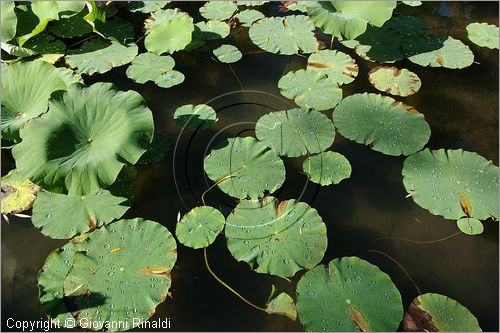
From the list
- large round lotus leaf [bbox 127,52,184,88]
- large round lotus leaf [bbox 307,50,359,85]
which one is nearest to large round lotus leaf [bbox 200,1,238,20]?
large round lotus leaf [bbox 127,52,184,88]

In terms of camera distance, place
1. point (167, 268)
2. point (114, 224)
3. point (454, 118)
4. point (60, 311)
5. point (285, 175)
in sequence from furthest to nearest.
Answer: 1. point (454, 118)
2. point (285, 175)
3. point (114, 224)
4. point (167, 268)
5. point (60, 311)

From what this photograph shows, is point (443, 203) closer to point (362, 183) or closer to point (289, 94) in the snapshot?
point (362, 183)

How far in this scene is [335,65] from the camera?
12.0ft

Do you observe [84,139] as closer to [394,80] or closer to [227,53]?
[227,53]

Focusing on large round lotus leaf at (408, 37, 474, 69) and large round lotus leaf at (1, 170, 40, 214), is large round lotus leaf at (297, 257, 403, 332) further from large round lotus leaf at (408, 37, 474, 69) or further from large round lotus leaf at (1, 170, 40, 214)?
large round lotus leaf at (408, 37, 474, 69)

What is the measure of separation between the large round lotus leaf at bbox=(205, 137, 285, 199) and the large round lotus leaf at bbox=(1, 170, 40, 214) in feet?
4.01

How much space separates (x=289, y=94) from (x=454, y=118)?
1.40 meters

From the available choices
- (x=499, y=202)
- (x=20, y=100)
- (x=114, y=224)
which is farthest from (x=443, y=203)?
(x=20, y=100)

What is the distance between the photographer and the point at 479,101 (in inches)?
138

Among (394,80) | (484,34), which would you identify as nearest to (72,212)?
(394,80)

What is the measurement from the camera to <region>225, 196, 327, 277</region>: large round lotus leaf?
2.37 m

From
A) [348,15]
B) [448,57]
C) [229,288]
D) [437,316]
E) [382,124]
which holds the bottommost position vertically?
[229,288]

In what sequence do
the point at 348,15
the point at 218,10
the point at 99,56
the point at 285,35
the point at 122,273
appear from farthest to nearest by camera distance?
the point at 218,10 < the point at 285,35 < the point at 99,56 < the point at 348,15 < the point at 122,273

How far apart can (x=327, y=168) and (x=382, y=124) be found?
63cm
